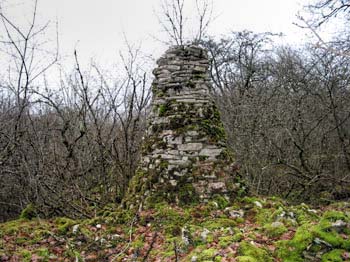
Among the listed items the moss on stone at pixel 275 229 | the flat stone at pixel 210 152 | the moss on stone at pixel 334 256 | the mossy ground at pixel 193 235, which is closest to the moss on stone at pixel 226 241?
the mossy ground at pixel 193 235

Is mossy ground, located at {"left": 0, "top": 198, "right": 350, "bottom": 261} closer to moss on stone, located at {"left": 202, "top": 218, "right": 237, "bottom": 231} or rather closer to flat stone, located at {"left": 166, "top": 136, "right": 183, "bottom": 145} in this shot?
moss on stone, located at {"left": 202, "top": 218, "right": 237, "bottom": 231}

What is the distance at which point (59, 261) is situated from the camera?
4.29 m

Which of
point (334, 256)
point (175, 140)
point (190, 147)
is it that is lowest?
point (334, 256)

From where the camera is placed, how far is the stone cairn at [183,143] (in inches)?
211

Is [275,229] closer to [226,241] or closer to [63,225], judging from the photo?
[226,241]

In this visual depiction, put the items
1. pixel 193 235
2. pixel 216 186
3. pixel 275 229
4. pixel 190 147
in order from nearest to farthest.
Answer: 1. pixel 275 229
2. pixel 193 235
3. pixel 216 186
4. pixel 190 147

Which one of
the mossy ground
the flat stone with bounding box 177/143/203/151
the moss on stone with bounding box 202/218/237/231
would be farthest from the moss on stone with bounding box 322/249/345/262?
the flat stone with bounding box 177/143/203/151

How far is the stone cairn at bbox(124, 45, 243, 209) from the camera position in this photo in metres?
5.35

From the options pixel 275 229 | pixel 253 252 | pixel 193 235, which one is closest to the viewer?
pixel 253 252

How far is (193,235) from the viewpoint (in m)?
4.32

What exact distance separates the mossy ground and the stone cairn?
29 cm

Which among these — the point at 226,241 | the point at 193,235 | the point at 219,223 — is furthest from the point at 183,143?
the point at 226,241

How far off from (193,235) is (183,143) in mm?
1624

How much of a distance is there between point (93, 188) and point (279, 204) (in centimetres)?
462
